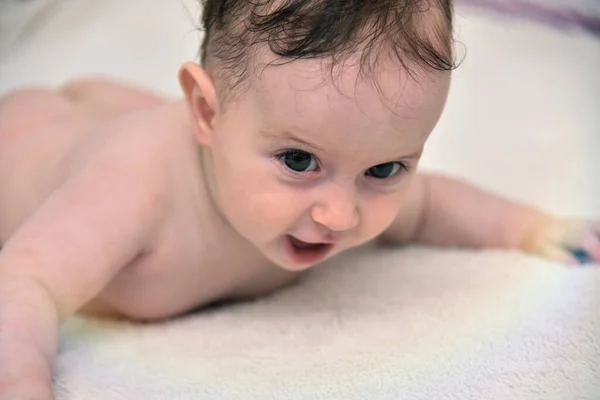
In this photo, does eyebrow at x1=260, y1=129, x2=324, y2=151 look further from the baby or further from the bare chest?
the bare chest

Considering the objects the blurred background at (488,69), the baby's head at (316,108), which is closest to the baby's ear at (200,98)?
the baby's head at (316,108)

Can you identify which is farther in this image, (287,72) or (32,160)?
(32,160)

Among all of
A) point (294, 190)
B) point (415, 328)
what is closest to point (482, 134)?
point (415, 328)

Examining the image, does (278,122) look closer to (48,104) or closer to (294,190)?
(294,190)

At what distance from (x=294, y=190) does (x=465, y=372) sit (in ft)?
0.71

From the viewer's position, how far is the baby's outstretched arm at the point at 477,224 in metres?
0.94

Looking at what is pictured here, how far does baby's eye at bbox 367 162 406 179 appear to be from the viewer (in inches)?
26.7

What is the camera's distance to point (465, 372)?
2.30ft

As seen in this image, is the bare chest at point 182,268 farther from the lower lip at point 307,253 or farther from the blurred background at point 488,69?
the blurred background at point 488,69

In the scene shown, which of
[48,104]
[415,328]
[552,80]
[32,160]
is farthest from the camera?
[552,80]

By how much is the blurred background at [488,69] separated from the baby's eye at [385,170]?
42cm

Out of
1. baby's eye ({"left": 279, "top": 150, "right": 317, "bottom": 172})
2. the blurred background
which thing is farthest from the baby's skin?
the blurred background

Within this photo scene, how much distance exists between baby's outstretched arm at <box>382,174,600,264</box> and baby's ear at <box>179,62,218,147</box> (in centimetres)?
29

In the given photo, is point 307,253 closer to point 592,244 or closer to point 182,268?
point 182,268
